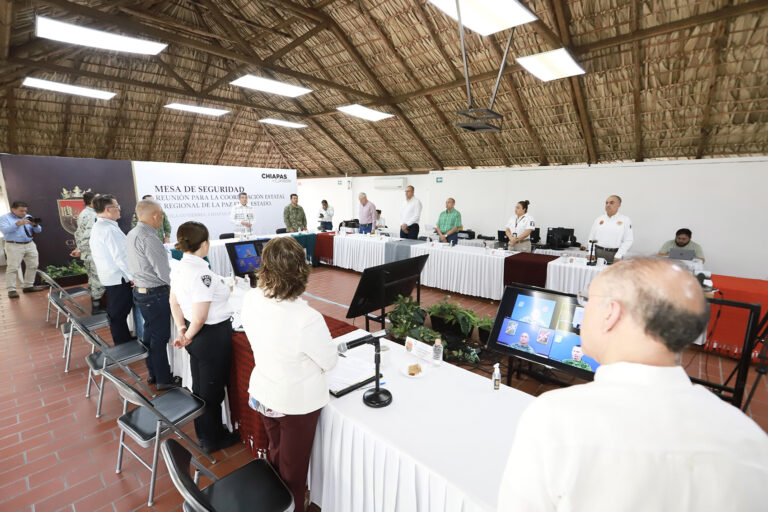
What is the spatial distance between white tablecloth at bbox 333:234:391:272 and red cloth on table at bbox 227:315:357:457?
4.58 metres

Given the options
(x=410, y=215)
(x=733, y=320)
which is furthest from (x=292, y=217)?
(x=733, y=320)

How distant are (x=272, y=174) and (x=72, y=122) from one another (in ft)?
16.7

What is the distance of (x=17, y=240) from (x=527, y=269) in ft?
28.5

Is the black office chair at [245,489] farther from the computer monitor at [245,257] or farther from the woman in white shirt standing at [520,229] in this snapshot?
the woman in white shirt standing at [520,229]

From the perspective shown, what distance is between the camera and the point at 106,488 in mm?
2146

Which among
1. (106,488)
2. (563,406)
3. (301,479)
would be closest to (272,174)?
(106,488)

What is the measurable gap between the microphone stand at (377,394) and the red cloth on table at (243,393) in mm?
829

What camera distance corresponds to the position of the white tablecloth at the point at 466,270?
5.58 m

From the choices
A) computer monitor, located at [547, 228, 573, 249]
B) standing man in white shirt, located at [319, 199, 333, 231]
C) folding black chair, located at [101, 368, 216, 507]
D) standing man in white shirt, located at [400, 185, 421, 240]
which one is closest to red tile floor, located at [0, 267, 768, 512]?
folding black chair, located at [101, 368, 216, 507]

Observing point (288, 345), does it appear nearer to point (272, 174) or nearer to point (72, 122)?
point (272, 174)

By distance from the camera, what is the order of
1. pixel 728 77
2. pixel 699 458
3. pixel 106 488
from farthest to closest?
pixel 728 77, pixel 106 488, pixel 699 458

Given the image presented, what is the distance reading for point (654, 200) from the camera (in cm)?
719

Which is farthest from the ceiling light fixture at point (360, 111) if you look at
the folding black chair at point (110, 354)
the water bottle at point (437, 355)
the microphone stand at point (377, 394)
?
the microphone stand at point (377, 394)

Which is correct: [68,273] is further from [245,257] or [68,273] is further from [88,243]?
[245,257]
